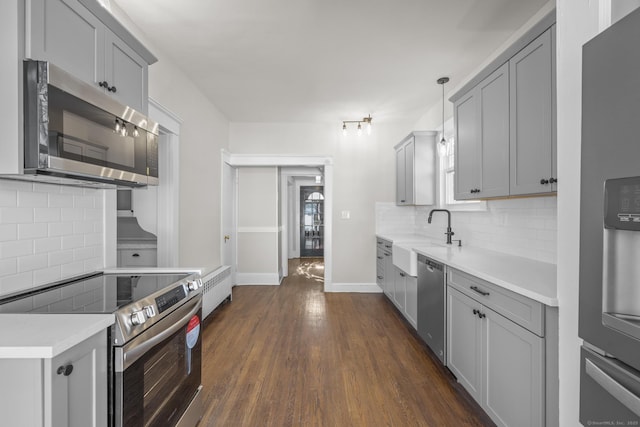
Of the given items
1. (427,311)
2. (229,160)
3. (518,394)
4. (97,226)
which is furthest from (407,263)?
(229,160)

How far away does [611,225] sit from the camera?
0.78 m

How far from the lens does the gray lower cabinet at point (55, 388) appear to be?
88 cm

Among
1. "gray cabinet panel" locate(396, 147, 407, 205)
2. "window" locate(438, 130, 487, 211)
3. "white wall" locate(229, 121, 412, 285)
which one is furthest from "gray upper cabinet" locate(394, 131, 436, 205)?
"white wall" locate(229, 121, 412, 285)

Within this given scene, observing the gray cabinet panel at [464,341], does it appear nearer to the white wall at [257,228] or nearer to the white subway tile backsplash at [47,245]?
the white subway tile backsplash at [47,245]

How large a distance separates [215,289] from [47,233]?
2.26 meters

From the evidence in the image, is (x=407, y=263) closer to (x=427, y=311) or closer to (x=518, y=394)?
(x=427, y=311)

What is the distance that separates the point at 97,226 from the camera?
1963 millimetres

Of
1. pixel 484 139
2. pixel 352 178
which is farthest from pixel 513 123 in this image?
pixel 352 178

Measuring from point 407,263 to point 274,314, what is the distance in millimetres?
1755

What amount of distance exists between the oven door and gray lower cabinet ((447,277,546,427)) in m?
1.66

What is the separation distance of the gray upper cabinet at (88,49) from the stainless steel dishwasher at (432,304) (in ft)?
7.83

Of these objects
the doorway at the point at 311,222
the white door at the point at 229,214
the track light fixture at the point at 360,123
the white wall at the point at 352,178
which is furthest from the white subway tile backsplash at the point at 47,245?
the doorway at the point at 311,222

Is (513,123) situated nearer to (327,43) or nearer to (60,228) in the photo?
(327,43)

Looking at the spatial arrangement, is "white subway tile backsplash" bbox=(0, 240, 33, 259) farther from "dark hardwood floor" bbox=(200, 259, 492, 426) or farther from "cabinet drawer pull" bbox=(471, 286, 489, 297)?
"cabinet drawer pull" bbox=(471, 286, 489, 297)
